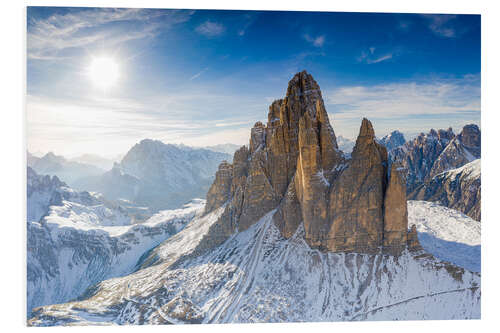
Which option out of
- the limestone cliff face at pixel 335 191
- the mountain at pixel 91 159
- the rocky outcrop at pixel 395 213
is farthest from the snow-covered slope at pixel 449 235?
the mountain at pixel 91 159

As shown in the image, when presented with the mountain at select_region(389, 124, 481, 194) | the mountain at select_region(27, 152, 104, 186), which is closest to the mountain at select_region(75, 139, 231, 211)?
the mountain at select_region(27, 152, 104, 186)

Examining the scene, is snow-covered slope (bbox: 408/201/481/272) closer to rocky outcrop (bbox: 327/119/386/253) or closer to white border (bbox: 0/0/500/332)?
white border (bbox: 0/0/500/332)

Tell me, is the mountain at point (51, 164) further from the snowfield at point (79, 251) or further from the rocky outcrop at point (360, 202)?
the rocky outcrop at point (360, 202)

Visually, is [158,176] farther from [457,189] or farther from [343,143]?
[343,143]

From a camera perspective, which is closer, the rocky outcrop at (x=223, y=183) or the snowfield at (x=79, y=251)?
the rocky outcrop at (x=223, y=183)

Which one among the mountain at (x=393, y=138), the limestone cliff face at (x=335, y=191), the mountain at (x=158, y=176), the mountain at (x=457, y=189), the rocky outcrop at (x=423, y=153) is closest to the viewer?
the limestone cliff face at (x=335, y=191)

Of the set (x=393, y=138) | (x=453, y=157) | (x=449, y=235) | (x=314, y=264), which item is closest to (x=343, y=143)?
(x=314, y=264)
